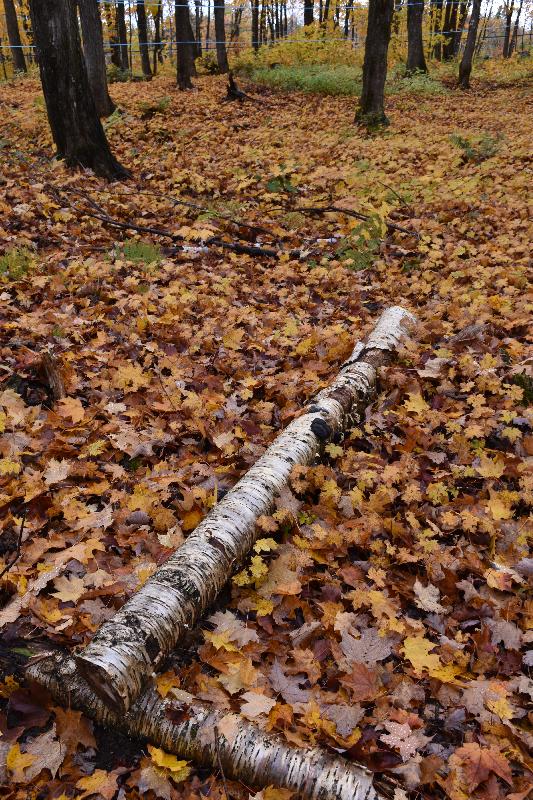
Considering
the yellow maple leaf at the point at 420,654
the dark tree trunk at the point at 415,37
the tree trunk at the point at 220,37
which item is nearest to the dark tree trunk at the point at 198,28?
the tree trunk at the point at 220,37

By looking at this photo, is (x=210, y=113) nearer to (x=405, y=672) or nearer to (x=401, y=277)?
(x=401, y=277)

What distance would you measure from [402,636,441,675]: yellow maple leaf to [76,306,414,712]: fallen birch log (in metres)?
0.95

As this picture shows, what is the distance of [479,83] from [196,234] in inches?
760

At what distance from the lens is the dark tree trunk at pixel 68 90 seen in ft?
27.1

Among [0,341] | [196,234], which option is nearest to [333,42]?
[196,234]

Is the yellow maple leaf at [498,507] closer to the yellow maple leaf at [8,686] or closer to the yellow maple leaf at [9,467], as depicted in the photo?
the yellow maple leaf at [8,686]

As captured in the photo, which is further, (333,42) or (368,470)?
(333,42)

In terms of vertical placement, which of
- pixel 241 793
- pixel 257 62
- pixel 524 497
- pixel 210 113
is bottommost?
pixel 241 793

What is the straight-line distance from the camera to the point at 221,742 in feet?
7.22

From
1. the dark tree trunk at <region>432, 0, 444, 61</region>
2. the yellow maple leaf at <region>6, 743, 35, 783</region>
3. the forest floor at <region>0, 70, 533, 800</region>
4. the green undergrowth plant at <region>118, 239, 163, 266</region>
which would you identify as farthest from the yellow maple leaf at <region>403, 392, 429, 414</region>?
the dark tree trunk at <region>432, 0, 444, 61</region>

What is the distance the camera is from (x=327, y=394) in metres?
4.16

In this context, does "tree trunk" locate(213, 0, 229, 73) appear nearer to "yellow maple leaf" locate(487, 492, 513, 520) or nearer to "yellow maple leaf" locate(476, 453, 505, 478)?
"yellow maple leaf" locate(476, 453, 505, 478)

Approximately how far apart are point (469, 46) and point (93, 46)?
13.2 m

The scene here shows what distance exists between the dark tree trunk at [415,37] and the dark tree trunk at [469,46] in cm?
170
